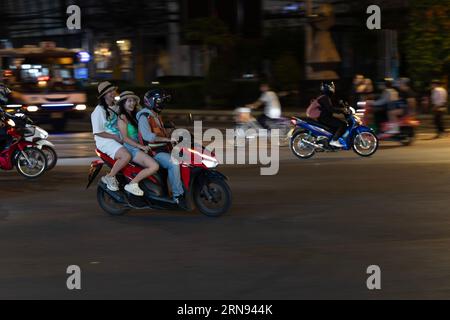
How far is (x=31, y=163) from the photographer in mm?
15594

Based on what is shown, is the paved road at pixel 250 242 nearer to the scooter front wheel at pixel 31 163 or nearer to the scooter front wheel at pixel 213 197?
the scooter front wheel at pixel 213 197

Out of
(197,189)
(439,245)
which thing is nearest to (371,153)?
(197,189)

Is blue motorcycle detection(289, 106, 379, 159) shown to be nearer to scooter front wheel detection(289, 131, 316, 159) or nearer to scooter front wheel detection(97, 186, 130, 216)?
scooter front wheel detection(289, 131, 316, 159)

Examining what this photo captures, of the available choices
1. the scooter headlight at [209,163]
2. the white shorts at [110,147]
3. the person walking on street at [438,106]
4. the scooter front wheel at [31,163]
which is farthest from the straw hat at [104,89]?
the person walking on street at [438,106]

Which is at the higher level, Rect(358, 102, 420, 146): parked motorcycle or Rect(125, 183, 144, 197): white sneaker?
Rect(125, 183, 144, 197): white sneaker

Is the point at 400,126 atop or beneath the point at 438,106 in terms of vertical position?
beneath

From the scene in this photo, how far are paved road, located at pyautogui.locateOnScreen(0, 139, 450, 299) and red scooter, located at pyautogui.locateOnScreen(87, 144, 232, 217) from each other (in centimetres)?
19

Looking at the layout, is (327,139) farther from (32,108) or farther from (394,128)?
(32,108)

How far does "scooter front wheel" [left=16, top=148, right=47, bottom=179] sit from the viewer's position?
1555 centimetres

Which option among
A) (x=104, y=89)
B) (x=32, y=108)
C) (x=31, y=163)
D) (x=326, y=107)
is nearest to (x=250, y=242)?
(x=104, y=89)

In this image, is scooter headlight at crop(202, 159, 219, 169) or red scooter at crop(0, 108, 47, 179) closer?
scooter headlight at crop(202, 159, 219, 169)

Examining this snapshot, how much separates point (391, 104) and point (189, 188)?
1096cm

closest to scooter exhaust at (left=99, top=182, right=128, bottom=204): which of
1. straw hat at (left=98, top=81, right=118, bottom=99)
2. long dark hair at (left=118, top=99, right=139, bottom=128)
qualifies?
long dark hair at (left=118, top=99, right=139, bottom=128)
